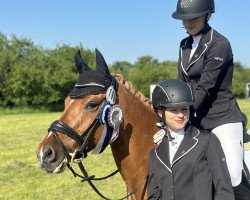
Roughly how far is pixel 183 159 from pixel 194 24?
1.24m

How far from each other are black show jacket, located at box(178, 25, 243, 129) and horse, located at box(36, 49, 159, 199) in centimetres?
50

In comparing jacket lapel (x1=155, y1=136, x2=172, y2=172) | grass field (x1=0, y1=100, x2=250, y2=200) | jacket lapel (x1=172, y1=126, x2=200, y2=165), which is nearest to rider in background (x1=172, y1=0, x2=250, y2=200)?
jacket lapel (x1=172, y1=126, x2=200, y2=165)

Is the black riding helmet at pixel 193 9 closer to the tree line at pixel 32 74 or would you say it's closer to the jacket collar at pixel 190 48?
the jacket collar at pixel 190 48

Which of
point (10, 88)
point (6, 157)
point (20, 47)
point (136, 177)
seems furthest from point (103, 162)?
point (20, 47)

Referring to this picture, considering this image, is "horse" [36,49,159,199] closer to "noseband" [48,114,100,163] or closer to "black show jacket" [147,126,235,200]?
"noseband" [48,114,100,163]

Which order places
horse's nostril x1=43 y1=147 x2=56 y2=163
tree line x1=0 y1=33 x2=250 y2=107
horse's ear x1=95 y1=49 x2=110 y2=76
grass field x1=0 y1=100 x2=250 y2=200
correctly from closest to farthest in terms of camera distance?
horse's nostril x1=43 y1=147 x2=56 y2=163
horse's ear x1=95 y1=49 x2=110 y2=76
grass field x1=0 y1=100 x2=250 y2=200
tree line x1=0 y1=33 x2=250 y2=107

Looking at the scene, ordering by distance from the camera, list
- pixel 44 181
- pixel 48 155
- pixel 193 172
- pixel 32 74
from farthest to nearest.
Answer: pixel 32 74
pixel 44 181
pixel 48 155
pixel 193 172

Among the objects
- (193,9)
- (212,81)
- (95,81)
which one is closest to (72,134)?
(95,81)

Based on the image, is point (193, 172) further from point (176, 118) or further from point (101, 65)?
point (101, 65)

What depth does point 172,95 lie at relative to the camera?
119 inches

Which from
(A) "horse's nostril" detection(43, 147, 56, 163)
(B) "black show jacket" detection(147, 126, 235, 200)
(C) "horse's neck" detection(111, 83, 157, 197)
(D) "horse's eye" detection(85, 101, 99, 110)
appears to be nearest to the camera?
(B) "black show jacket" detection(147, 126, 235, 200)

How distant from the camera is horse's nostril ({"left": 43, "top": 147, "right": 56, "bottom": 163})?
3092mm

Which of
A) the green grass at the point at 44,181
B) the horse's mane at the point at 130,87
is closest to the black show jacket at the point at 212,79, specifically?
the horse's mane at the point at 130,87

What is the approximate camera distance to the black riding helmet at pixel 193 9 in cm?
335
